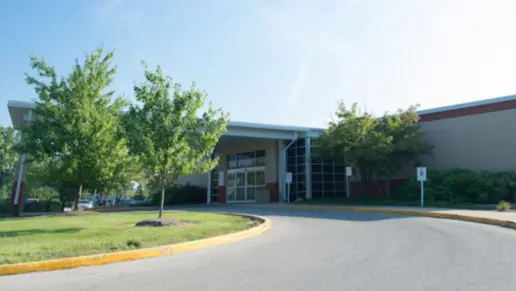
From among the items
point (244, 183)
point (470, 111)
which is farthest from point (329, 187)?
point (470, 111)

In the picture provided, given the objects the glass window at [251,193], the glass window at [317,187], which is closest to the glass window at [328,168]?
the glass window at [317,187]

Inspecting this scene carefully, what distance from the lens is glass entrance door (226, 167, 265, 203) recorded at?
37.0m

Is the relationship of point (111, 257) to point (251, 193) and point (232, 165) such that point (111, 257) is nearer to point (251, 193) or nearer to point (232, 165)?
point (251, 193)

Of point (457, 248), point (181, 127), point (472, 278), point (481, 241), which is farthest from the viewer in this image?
point (181, 127)

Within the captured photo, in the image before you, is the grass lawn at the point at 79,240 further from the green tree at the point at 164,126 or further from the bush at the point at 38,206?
the bush at the point at 38,206

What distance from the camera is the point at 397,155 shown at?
2819cm

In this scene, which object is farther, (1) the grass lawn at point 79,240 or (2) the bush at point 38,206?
(2) the bush at point 38,206

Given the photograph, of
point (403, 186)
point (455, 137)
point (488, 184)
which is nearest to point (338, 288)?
point (488, 184)

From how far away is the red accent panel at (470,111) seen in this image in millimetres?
25922

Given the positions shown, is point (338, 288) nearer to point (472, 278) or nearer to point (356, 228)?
point (472, 278)

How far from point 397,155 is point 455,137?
3.80 meters

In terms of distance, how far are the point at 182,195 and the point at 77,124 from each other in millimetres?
21254

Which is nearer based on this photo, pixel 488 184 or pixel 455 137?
pixel 488 184

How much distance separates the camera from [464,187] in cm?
2452
